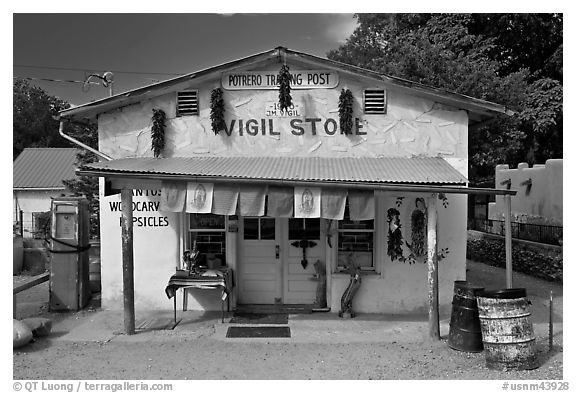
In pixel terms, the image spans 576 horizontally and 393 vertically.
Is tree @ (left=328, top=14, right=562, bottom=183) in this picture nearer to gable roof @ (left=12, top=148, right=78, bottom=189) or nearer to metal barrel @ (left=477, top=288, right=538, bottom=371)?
metal barrel @ (left=477, top=288, right=538, bottom=371)

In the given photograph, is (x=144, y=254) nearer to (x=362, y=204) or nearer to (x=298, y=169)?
(x=298, y=169)

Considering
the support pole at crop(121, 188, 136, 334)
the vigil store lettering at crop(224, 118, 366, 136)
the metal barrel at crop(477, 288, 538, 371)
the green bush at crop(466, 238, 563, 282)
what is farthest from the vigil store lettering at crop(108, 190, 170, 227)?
the green bush at crop(466, 238, 563, 282)

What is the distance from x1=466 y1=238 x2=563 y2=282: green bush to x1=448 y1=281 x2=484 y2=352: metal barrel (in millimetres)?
7998

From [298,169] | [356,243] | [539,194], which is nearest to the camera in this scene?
[298,169]

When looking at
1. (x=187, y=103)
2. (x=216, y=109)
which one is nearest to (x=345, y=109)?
(x=216, y=109)

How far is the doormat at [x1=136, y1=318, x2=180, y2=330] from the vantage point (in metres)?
8.71

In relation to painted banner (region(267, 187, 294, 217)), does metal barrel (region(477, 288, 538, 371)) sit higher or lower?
lower

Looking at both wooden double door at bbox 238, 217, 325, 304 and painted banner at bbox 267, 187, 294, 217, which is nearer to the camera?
painted banner at bbox 267, 187, 294, 217

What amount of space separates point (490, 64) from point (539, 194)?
5.33 metres

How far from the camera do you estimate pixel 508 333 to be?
22.0 feet

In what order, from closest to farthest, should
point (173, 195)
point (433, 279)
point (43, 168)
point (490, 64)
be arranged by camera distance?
point (433, 279) < point (173, 195) < point (490, 64) < point (43, 168)

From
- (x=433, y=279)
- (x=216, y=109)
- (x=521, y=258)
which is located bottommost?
(x=521, y=258)

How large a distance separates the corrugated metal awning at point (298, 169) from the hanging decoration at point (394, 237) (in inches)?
42.8

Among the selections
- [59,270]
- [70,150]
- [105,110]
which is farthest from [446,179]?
[70,150]
